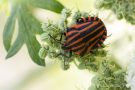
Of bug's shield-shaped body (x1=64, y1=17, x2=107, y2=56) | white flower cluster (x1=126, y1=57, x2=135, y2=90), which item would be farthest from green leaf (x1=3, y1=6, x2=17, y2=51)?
white flower cluster (x1=126, y1=57, x2=135, y2=90)

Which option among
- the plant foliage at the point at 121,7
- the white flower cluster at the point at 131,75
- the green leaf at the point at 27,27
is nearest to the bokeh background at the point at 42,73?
the green leaf at the point at 27,27

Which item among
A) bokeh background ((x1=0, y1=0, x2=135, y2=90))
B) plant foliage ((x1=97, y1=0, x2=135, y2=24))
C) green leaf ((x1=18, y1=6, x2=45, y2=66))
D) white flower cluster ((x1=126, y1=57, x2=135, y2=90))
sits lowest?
bokeh background ((x1=0, y1=0, x2=135, y2=90))

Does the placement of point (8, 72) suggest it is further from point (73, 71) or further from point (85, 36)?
point (85, 36)

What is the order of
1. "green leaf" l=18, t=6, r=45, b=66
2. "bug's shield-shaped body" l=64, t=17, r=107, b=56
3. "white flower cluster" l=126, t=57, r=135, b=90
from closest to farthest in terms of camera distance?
1. "white flower cluster" l=126, t=57, r=135, b=90
2. "bug's shield-shaped body" l=64, t=17, r=107, b=56
3. "green leaf" l=18, t=6, r=45, b=66

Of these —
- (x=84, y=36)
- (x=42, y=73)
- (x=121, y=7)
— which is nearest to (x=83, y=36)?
(x=84, y=36)

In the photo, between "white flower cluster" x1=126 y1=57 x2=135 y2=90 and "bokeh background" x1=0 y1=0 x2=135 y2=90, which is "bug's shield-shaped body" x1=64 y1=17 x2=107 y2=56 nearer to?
"white flower cluster" x1=126 y1=57 x2=135 y2=90

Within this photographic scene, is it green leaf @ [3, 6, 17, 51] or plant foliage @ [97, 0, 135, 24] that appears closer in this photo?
plant foliage @ [97, 0, 135, 24]
